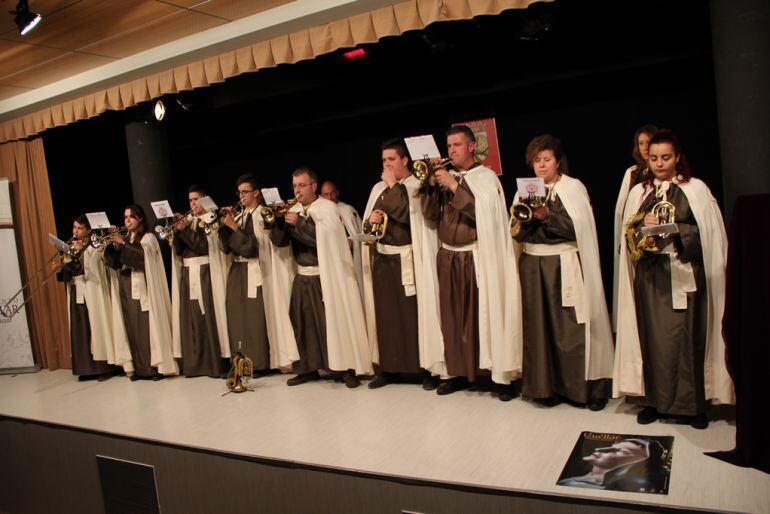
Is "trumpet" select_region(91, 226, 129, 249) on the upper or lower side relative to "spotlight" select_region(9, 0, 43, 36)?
lower

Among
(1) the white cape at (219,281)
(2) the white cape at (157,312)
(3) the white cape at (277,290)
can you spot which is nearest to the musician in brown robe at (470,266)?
(3) the white cape at (277,290)

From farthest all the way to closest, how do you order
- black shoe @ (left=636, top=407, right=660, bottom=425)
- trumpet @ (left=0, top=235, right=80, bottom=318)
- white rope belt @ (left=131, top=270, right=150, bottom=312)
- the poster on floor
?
trumpet @ (left=0, top=235, right=80, bottom=318), white rope belt @ (left=131, top=270, right=150, bottom=312), black shoe @ (left=636, top=407, right=660, bottom=425), the poster on floor

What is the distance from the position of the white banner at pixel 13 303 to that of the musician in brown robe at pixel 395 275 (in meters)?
4.55

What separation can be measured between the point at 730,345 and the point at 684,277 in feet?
3.02

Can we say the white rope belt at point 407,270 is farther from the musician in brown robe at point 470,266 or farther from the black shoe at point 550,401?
the black shoe at point 550,401

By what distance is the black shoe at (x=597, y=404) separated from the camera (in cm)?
362

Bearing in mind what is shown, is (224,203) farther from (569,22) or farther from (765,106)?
(765,106)

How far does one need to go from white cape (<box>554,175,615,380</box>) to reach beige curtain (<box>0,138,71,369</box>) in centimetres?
554

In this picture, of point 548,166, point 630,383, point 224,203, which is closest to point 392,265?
point 548,166

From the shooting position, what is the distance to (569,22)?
15.5 feet

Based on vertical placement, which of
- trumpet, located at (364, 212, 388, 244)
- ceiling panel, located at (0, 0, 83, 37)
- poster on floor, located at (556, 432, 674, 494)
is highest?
ceiling panel, located at (0, 0, 83, 37)

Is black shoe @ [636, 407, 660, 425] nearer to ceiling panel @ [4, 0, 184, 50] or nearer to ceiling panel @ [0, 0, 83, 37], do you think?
ceiling panel @ [4, 0, 184, 50]

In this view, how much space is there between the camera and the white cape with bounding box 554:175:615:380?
3.59m

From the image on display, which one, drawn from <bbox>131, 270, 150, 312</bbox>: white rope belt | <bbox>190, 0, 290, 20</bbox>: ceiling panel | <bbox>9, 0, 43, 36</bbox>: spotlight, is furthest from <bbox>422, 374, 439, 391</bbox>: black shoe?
<bbox>9, 0, 43, 36</bbox>: spotlight
